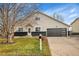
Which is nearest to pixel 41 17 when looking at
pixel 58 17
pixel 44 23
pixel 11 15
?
pixel 44 23

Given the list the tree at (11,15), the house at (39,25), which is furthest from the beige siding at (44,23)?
the tree at (11,15)

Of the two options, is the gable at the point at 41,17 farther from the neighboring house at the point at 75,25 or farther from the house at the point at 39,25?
the neighboring house at the point at 75,25

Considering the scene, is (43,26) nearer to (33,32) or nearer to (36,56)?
(33,32)

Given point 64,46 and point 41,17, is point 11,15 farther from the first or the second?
point 64,46

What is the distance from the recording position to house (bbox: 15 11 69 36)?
4.11m

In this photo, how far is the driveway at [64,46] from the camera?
407cm

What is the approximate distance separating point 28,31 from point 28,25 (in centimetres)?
8

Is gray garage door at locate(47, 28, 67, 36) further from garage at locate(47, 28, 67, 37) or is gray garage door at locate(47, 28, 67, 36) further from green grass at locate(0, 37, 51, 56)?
green grass at locate(0, 37, 51, 56)

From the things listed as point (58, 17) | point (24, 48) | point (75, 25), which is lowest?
point (24, 48)

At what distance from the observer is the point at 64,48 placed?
4.09 m

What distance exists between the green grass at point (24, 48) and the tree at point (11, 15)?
0.33 feet

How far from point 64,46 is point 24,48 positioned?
554mm

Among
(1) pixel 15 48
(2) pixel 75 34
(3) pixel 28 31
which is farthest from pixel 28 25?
(2) pixel 75 34

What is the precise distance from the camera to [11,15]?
→ 13.6 feet
